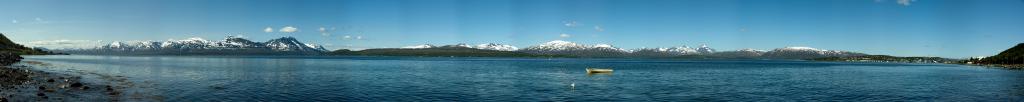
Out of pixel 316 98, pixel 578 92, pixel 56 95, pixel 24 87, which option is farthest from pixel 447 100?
pixel 24 87

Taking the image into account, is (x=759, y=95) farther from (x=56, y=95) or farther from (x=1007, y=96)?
(x=56, y=95)

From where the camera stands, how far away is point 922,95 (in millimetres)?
65250

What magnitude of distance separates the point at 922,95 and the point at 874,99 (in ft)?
27.6

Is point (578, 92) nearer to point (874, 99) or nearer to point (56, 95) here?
point (874, 99)

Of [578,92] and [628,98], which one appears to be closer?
[628,98]

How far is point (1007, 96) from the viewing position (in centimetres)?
6431

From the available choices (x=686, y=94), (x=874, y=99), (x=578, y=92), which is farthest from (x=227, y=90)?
(x=874, y=99)

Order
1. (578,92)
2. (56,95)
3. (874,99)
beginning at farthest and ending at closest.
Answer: (578,92) < (874,99) < (56,95)

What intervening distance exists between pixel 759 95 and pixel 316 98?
3481 centimetres

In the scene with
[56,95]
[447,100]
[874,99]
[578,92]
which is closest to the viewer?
[56,95]

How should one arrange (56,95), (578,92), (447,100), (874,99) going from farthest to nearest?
(578,92) → (874,99) → (447,100) → (56,95)

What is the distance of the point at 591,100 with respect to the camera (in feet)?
182

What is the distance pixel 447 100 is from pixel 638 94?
16428mm

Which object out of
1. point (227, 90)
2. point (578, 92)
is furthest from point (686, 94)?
point (227, 90)
